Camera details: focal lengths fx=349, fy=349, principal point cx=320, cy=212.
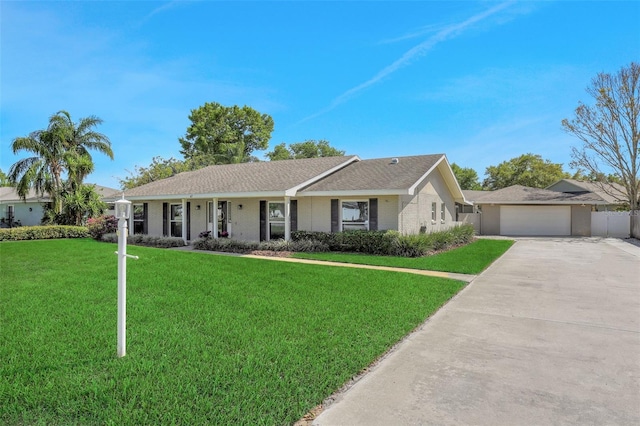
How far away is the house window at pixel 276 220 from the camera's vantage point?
1603 cm

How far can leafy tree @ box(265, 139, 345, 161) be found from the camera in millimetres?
48250

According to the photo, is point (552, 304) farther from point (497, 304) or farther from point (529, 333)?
point (529, 333)

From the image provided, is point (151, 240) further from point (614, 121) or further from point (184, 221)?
point (614, 121)

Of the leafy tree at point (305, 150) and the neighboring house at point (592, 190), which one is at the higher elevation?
the leafy tree at point (305, 150)

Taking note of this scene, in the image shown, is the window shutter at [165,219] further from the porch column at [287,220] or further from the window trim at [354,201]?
the window trim at [354,201]

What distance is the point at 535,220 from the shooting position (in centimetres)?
2705

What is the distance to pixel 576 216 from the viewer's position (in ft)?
86.5

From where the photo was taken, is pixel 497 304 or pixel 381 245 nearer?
pixel 497 304

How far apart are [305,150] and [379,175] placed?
34840 millimetres

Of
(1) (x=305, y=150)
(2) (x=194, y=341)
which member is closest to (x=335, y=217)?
(2) (x=194, y=341)

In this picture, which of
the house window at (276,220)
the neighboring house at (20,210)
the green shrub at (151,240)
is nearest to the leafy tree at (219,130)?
the neighboring house at (20,210)

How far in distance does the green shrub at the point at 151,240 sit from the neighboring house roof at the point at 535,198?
22.2 meters

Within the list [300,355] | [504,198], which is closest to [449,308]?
[300,355]

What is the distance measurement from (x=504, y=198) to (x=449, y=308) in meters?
24.4
